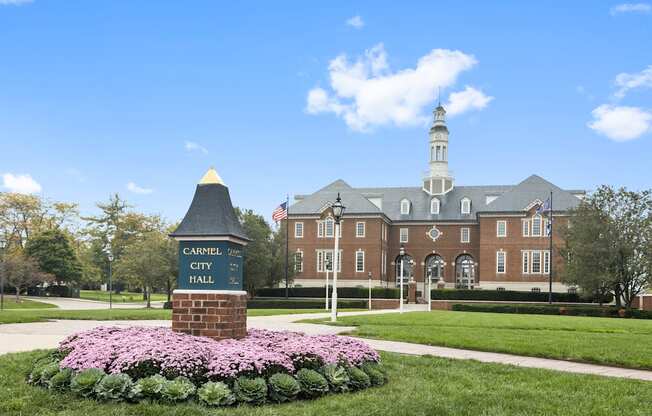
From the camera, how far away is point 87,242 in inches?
3386

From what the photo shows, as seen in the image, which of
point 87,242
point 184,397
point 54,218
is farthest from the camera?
point 87,242

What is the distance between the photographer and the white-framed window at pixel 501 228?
60.6m

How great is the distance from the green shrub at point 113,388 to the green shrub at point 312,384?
214 cm

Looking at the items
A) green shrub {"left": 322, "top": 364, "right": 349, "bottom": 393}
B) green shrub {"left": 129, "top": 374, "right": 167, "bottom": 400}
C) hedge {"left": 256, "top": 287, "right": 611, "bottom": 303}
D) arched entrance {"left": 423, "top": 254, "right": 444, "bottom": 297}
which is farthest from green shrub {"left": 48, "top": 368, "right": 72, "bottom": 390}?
arched entrance {"left": 423, "top": 254, "right": 444, "bottom": 297}

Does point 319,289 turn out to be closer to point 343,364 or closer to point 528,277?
point 528,277

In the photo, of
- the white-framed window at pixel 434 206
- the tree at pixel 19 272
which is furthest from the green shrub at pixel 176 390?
the white-framed window at pixel 434 206

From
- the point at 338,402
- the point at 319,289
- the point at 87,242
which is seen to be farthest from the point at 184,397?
the point at 87,242

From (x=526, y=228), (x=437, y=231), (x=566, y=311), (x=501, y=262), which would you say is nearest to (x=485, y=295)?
(x=501, y=262)

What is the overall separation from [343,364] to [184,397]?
249cm

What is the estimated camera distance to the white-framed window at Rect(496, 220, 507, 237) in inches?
2386

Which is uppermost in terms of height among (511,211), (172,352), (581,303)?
(511,211)

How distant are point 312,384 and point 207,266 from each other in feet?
9.32

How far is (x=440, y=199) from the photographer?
66.8 m

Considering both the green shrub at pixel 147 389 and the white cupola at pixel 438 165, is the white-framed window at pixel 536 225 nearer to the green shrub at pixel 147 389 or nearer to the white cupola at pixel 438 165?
Answer: the white cupola at pixel 438 165
